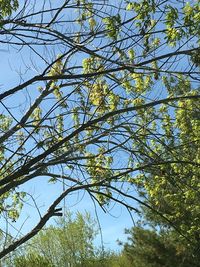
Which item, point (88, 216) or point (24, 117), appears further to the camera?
point (88, 216)

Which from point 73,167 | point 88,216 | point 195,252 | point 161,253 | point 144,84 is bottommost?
point 73,167

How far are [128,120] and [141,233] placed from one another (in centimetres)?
2055

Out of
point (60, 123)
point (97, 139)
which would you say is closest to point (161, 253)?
point (60, 123)

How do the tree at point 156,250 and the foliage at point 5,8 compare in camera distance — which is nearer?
the foliage at point 5,8

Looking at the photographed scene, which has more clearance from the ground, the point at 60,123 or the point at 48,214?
the point at 60,123

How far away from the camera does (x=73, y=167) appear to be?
22.8 feet

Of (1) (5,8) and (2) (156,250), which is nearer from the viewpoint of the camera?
(1) (5,8)

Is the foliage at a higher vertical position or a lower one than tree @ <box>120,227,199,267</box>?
lower

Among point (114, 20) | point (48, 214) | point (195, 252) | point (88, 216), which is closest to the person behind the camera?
Result: point (114, 20)

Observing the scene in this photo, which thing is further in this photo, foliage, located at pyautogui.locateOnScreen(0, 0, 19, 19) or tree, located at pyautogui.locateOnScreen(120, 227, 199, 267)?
tree, located at pyautogui.locateOnScreen(120, 227, 199, 267)

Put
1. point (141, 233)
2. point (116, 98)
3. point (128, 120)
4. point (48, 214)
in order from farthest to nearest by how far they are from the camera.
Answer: point (141, 233), point (116, 98), point (48, 214), point (128, 120)

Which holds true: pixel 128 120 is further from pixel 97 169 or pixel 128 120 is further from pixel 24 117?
pixel 24 117

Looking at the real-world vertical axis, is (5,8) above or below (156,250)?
below

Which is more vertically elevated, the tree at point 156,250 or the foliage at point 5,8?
the tree at point 156,250
